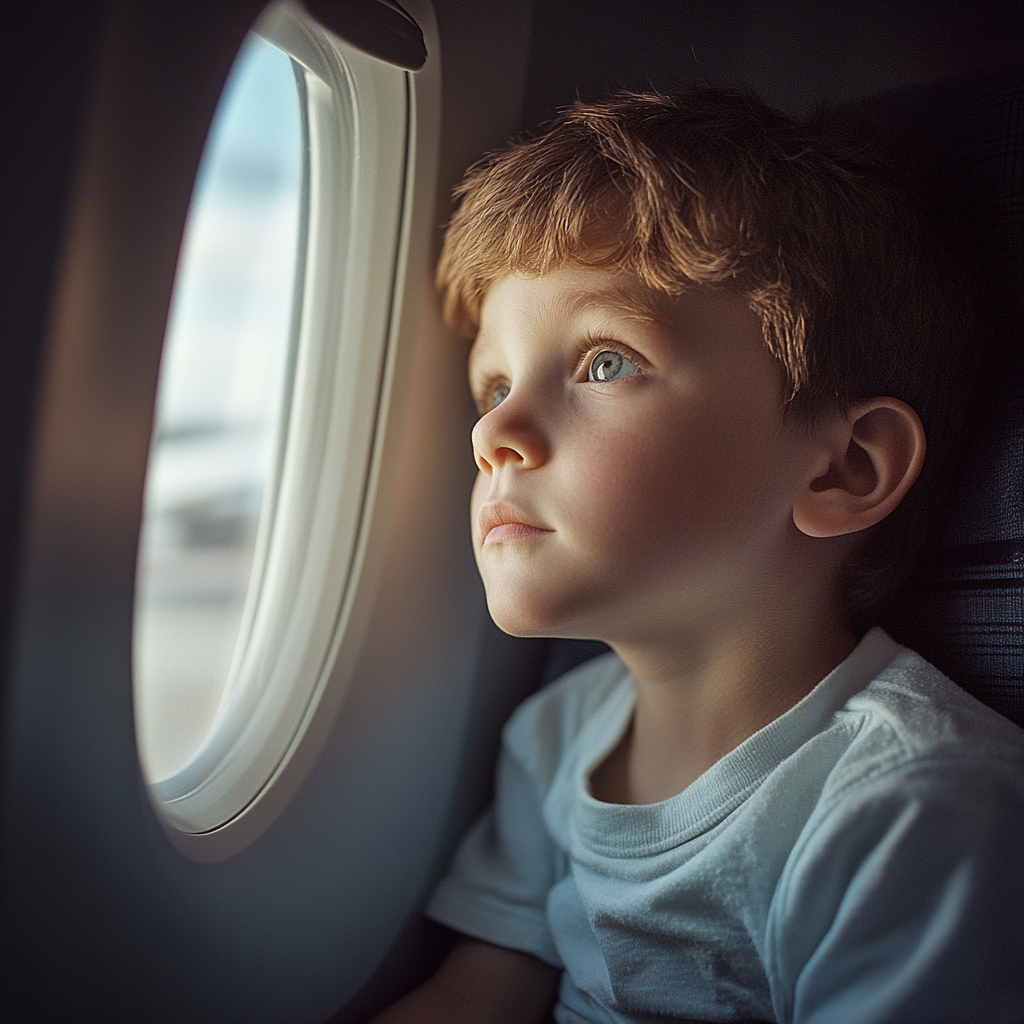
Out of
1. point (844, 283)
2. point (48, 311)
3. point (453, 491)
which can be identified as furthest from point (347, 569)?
point (844, 283)

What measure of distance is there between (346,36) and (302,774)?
634 mm

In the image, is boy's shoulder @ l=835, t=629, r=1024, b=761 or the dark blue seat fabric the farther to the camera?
the dark blue seat fabric

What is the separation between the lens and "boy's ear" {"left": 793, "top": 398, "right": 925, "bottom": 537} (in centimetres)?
72

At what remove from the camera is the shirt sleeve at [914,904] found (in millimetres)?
574

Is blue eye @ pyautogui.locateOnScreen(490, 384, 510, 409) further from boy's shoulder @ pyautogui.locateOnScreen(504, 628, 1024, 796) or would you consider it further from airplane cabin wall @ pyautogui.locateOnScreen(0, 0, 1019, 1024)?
boy's shoulder @ pyautogui.locateOnScreen(504, 628, 1024, 796)

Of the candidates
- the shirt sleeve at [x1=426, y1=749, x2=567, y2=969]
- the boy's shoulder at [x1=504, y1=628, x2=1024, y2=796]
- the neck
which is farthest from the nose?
the shirt sleeve at [x1=426, y1=749, x2=567, y2=969]

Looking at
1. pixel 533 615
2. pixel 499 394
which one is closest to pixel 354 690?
pixel 533 615

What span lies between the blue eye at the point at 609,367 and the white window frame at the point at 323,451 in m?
0.22

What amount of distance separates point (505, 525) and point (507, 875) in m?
0.47

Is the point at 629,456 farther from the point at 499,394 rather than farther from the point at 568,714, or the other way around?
the point at 568,714

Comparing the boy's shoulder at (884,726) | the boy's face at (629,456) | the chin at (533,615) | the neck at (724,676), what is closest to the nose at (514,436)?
the boy's face at (629,456)

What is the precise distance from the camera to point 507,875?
3.18 feet

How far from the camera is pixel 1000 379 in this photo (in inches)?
30.0

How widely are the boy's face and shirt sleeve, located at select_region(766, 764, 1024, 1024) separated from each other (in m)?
0.22
